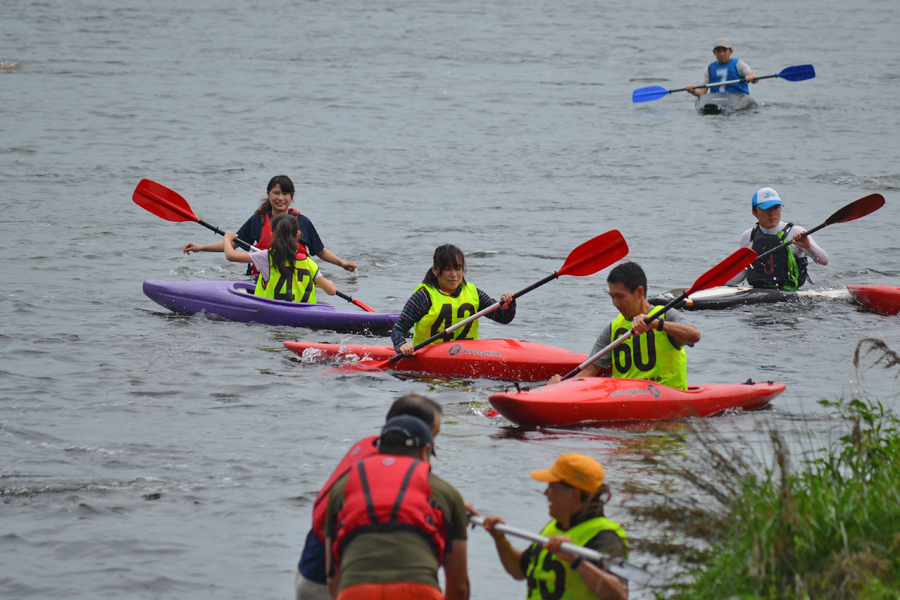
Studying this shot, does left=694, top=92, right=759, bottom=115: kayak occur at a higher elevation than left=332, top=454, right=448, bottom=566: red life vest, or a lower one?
higher

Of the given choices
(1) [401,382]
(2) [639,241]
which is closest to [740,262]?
(1) [401,382]

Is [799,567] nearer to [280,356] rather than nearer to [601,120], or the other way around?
[280,356]

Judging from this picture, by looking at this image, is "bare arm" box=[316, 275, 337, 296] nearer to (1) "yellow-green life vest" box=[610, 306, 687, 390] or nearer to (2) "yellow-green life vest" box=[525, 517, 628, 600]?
(1) "yellow-green life vest" box=[610, 306, 687, 390]

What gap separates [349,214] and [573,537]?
11635 mm

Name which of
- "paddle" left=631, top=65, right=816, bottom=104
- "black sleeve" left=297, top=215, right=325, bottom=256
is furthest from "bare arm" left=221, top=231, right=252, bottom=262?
"paddle" left=631, top=65, right=816, bottom=104

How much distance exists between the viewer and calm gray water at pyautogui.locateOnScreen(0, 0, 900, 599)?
5156mm

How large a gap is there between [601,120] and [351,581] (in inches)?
752

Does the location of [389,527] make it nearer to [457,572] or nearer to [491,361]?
[457,572]

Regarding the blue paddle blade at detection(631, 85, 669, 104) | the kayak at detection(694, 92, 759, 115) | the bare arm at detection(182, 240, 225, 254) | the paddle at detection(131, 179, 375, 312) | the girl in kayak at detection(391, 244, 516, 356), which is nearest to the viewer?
the girl in kayak at detection(391, 244, 516, 356)

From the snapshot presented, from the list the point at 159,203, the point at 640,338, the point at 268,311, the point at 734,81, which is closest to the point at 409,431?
the point at 640,338

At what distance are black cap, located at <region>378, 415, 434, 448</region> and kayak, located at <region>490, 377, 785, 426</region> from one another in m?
2.81

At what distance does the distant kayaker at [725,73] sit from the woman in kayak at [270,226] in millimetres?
12116

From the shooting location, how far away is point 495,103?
74.7ft

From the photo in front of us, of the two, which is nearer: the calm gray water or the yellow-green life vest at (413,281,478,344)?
the calm gray water
